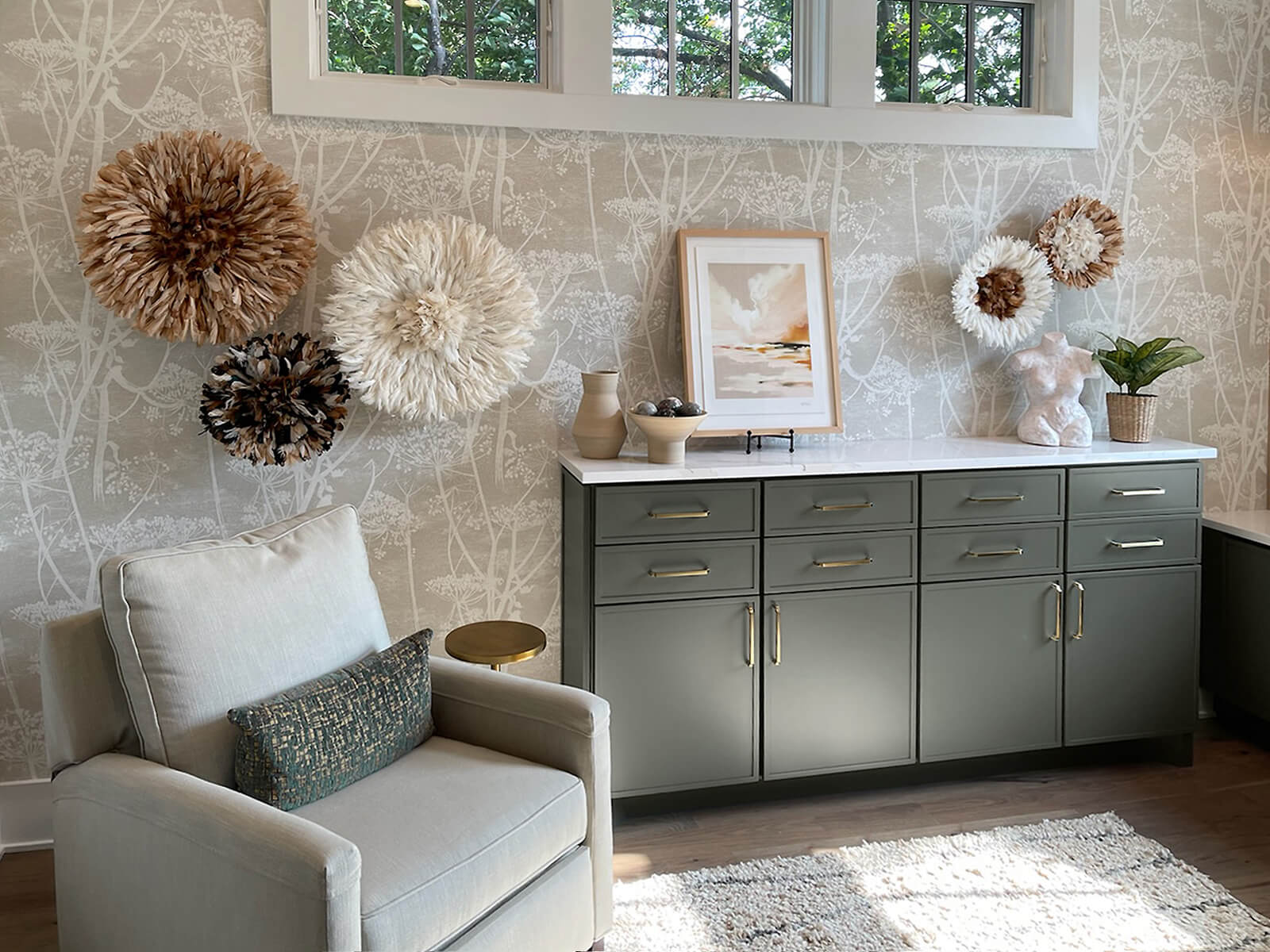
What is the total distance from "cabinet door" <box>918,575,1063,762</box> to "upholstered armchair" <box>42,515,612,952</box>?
1.21 meters

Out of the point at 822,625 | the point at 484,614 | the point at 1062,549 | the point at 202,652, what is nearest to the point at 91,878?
the point at 202,652

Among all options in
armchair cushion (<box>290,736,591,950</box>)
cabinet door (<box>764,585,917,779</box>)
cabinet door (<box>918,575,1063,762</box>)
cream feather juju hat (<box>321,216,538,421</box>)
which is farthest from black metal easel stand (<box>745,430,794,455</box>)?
armchair cushion (<box>290,736,591,950</box>)

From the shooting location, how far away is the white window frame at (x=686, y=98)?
2.86m

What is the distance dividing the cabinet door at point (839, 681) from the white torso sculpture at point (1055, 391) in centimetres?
69

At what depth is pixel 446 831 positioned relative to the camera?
192 cm

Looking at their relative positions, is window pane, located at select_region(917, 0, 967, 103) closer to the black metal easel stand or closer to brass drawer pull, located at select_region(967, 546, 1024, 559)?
the black metal easel stand

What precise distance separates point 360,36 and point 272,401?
1.06 metres

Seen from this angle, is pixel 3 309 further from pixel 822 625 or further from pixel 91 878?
pixel 822 625

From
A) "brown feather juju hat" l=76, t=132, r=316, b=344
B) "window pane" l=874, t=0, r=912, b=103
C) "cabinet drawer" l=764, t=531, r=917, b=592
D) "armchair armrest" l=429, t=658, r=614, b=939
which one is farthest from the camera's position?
"window pane" l=874, t=0, r=912, b=103

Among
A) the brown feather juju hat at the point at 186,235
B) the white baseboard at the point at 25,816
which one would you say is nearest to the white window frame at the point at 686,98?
the brown feather juju hat at the point at 186,235

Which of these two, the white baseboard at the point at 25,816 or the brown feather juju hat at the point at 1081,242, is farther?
the brown feather juju hat at the point at 1081,242

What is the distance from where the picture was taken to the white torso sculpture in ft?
10.7

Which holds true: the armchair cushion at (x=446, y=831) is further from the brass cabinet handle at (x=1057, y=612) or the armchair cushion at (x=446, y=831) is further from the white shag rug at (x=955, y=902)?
the brass cabinet handle at (x=1057, y=612)

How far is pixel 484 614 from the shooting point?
3131 mm
